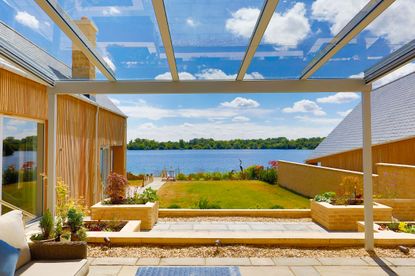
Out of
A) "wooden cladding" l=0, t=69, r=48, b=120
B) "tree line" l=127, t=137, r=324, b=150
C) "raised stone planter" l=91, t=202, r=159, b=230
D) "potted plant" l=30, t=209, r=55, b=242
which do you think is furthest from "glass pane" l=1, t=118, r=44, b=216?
"tree line" l=127, t=137, r=324, b=150

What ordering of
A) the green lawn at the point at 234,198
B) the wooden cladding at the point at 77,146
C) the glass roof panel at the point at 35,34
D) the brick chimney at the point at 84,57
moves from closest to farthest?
the glass roof panel at the point at 35,34 < the brick chimney at the point at 84,57 < the wooden cladding at the point at 77,146 < the green lawn at the point at 234,198

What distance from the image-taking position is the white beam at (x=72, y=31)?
362 centimetres

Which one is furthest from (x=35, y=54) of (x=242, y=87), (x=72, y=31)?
(x=242, y=87)

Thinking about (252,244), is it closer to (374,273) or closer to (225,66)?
(374,273)

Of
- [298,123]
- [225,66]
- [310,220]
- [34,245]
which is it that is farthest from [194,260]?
[298,123]

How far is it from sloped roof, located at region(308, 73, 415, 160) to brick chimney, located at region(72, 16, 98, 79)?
1121 centimetres

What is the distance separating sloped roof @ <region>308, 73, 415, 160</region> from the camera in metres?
13.1

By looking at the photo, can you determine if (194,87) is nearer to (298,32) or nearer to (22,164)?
(298,32)

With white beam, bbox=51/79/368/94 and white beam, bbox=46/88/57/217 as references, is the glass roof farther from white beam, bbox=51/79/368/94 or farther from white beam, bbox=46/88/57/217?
white beam, bbox=46/88/57/217

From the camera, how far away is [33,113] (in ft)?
24.5

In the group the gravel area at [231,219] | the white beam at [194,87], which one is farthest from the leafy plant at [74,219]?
the gravel area at [231,219]

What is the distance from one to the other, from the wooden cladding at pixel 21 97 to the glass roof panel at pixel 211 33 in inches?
133

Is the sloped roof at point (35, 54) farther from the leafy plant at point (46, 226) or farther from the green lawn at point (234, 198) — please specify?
the green lawn at point (234, 198)

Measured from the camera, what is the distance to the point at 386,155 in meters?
13.3
